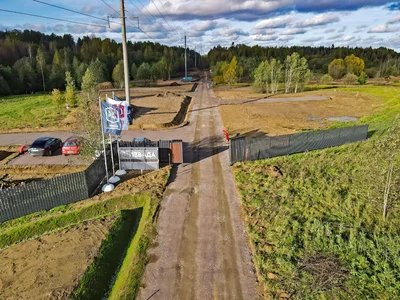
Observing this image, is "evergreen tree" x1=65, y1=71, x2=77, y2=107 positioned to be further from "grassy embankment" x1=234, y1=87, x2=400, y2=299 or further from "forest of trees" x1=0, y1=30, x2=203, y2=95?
"grassy embankment" x1=234, y1=87, x2=400, y2=299

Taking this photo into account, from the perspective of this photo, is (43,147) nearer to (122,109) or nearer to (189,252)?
(122,109)

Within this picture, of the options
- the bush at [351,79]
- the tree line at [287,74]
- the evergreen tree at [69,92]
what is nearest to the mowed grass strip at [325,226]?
the evergreen tree at [69,92]

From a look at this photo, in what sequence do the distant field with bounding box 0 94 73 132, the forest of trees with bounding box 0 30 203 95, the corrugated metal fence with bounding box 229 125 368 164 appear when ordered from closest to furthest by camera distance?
the corrugated metal fence with bounding box 229 125 368 164, the distant field with bounding box 0 94 73 132, the forest of trees with bounding box 0 30 203 95

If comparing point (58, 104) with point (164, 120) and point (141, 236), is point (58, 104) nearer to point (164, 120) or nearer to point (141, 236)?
point (164, 120)

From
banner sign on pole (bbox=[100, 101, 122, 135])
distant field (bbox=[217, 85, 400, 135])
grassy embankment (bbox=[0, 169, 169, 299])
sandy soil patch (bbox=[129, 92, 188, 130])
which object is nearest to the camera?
grassy embankment (bbox=[0, 169, 169, 299])

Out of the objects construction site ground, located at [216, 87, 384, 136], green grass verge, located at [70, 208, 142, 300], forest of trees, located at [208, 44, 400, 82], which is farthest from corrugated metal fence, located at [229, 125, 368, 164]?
forest of trees, located at [208, 44, 400, 82]

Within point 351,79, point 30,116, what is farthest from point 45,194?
point 351,79

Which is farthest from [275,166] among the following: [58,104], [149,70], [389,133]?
[149,70]
